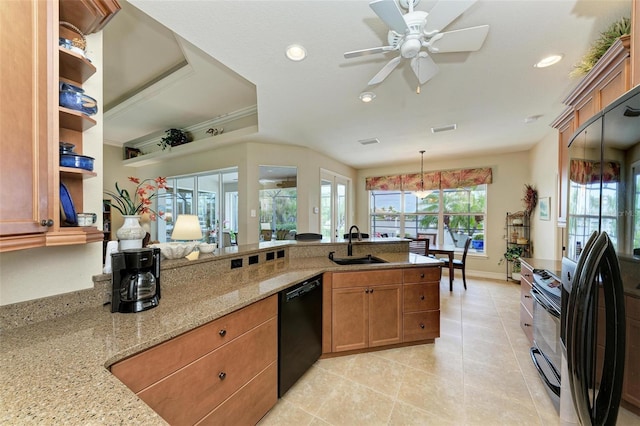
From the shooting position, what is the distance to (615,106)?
83 cm

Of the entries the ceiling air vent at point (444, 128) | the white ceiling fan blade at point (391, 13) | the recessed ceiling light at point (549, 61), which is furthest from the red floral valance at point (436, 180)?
the white ceiling fan blade at point (391, 13)

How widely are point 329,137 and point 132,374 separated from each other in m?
3.77

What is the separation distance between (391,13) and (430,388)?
2.54 m

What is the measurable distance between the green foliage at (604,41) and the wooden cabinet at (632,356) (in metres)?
1.67

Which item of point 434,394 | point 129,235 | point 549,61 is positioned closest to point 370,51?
point 549,61

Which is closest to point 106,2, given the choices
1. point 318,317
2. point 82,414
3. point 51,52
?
point 51,52

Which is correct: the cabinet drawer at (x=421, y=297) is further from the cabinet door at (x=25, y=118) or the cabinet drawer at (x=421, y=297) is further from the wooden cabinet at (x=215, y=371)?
the cabinet door at (x=25, y=118)

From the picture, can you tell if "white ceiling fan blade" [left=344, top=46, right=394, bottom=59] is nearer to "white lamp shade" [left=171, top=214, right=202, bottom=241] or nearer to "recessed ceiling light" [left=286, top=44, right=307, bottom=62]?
"recessed ceiling light" [left=286, top=44, right=307, bottom=62]

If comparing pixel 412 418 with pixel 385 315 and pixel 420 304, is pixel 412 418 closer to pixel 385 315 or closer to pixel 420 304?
pixel 385 315

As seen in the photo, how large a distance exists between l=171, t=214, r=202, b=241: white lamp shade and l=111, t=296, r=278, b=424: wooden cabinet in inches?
46.1

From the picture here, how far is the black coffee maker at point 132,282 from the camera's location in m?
1.21

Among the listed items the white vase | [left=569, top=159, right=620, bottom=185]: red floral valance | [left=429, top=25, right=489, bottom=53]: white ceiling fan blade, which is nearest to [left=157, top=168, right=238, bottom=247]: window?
the white vase

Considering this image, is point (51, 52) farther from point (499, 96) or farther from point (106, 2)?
point (499, 96)

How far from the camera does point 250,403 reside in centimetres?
144
